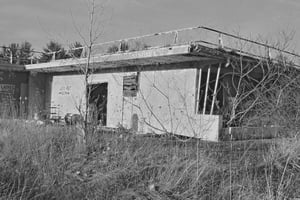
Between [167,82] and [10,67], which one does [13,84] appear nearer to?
[10,67]

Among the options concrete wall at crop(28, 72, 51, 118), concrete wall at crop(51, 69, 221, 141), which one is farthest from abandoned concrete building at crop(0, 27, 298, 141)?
concrete wall at crop(28, 72, 51, 118)

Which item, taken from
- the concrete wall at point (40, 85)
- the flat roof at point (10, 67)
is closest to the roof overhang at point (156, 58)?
the concrete wall at point (40, 85)

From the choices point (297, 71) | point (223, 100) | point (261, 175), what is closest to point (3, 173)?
point (261, 175)

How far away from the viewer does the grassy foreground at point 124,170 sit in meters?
3.89

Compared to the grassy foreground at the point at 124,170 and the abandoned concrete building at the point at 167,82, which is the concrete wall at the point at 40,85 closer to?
the abandoned concrete building at the point at 167,82

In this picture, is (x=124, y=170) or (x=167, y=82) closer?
(x=124, y=170)

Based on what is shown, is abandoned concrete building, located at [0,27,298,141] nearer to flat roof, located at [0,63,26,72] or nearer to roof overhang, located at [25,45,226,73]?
roof overhang, located at [25,45,226,73]

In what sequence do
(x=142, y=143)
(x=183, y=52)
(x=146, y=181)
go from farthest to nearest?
1. (x=183, y=52)
2. (x=142, y=143)
3. (x=146, y=181)

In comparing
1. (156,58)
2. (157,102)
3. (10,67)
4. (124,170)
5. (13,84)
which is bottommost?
(124,170)

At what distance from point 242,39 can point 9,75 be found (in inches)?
549

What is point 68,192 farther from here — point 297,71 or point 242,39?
point 242,39

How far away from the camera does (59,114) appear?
60.2 ft

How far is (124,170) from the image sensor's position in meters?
4.44

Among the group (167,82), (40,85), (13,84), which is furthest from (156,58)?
(13,84)
